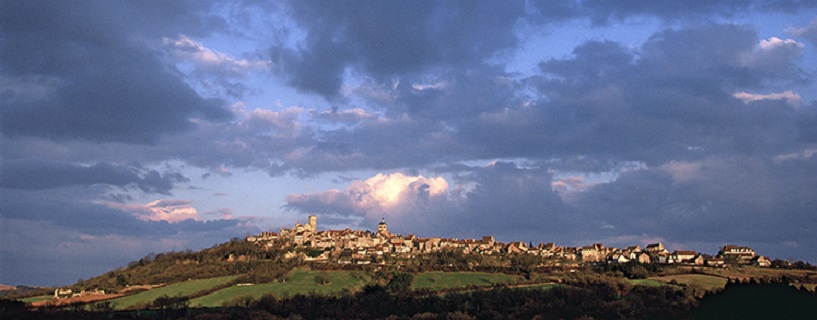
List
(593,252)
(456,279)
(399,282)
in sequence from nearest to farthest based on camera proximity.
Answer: (399,282) → (456,279) → (593,252)

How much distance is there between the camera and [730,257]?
139875 millimetres

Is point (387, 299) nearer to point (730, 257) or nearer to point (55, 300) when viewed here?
point (55, 300)

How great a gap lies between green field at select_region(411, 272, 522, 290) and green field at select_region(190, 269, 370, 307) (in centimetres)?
913

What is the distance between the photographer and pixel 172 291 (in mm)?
97125

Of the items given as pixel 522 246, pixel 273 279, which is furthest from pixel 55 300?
pixel 522 246

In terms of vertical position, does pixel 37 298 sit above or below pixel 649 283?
above

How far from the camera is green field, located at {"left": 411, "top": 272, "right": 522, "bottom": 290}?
95.6m

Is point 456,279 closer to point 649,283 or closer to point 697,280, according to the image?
point 649,283

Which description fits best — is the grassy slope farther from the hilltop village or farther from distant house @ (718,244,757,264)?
distant house @ (718,244,757,264)

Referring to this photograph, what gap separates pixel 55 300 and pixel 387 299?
2182 inches

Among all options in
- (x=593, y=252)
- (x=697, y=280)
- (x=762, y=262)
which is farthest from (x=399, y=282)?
(x=593, y=252)

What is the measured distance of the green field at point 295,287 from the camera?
3408 inches

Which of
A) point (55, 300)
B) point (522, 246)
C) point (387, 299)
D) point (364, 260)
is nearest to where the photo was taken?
point (387, 299)

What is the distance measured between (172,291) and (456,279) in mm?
42792
